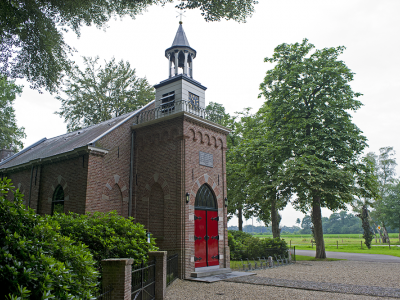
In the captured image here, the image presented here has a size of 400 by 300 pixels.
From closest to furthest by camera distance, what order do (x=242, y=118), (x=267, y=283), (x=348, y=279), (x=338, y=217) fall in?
(x=267, y=283) < (x=348, y=279) < (x=242, y=118) < (x=338, y=217)

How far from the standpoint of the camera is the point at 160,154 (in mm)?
15195

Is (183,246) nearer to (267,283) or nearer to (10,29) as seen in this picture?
(267,283)

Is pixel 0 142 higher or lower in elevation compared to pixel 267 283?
higher

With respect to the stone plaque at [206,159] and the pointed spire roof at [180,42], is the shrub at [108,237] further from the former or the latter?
the pointed spire roof at [180,42]

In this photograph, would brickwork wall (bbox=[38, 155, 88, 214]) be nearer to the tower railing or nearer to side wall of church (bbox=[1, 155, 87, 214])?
side wall of church (bbox=[1, 155, 87, 214])

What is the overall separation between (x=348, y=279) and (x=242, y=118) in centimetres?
2077

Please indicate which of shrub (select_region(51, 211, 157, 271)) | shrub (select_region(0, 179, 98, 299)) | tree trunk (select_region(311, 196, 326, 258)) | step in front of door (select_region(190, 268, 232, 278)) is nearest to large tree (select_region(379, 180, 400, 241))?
tree trunk (select_region(311, 196, 326, 258))

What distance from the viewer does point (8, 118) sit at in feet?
116

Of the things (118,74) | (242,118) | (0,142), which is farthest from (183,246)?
(0,142)

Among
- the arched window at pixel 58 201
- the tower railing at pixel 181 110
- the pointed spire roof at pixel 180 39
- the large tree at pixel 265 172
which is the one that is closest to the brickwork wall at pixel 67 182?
the arched window at pixel 58 201

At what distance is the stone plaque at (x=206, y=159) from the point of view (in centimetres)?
1516

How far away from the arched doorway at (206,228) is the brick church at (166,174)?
4cm

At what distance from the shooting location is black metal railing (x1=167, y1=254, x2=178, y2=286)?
11.6m

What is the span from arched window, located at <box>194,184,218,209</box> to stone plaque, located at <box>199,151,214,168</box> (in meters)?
1.09
